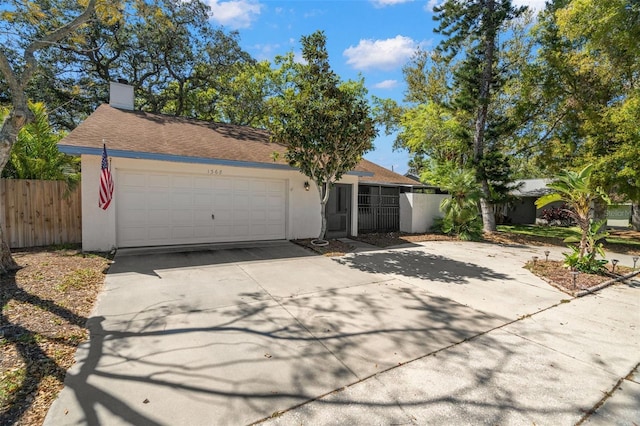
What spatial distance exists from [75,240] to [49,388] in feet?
26.4

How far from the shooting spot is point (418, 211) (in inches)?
548

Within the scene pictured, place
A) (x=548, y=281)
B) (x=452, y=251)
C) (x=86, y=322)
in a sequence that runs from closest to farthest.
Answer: (x=86, y=322)
(x=548, y=281)
(x=452, y=251)

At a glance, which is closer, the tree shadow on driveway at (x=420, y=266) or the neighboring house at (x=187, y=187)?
the tree shadow on driveway at (x=420, y=266)

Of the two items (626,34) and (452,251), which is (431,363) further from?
(626,34)

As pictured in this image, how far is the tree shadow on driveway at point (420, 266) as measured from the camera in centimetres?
679

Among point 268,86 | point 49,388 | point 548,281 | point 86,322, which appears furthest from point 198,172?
point 268,86

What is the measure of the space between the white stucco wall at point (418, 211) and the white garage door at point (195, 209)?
252 inches

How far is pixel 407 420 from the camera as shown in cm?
239

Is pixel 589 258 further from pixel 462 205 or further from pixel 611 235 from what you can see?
pixel 611 235

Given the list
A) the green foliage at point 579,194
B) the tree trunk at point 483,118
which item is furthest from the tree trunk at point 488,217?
the green foliage at point 579,194

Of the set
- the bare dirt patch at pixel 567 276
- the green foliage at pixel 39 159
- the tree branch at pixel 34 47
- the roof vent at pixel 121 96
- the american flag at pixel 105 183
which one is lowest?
the bare dirt patch at pixel 567 276

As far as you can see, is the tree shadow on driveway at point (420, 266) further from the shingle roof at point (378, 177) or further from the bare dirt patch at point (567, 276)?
the shingle roof at point (378, 177)

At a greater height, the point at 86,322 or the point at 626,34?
the point at 626,34

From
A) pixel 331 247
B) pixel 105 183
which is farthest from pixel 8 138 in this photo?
pixel 331 247
